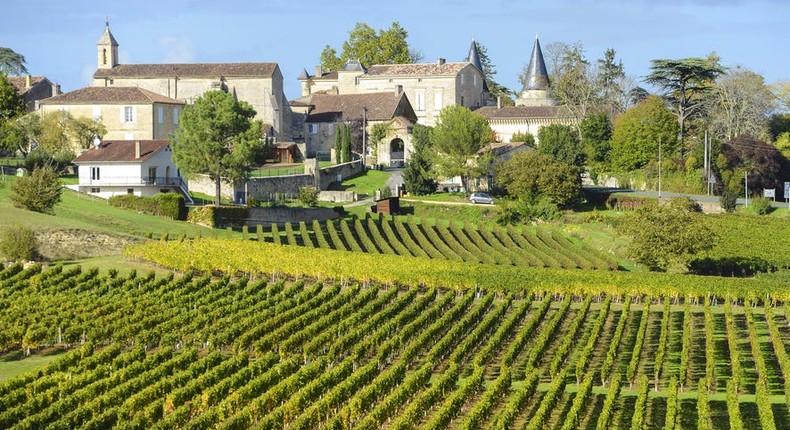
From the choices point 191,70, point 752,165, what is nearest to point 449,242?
point 752,165

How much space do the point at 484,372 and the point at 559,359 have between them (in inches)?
97.8

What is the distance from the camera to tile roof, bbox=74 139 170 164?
6438cm

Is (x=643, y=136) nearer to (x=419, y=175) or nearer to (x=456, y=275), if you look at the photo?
(x=419, y=175)

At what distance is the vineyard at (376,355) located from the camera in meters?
27.1

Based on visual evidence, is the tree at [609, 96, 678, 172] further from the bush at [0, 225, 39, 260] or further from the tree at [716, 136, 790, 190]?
the bush at [0, 225, 39, 260]

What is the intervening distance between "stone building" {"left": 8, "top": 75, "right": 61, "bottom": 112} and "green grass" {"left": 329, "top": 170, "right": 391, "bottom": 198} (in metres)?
23.1

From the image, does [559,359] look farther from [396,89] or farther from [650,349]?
[396,89]

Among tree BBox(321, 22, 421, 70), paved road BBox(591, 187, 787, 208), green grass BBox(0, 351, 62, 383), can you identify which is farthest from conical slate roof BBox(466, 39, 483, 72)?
green grass BBox(0, 351, 62, 383)

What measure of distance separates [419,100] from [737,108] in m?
23.2

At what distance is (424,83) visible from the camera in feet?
311

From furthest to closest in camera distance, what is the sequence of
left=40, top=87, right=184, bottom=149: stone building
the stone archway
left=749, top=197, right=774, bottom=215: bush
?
the stone archway
left=40, top=87, right=184, bottom=149: stone building
left=749, top=197, right=774, bottom=215: bush

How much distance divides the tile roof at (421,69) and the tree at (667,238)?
41436 mm

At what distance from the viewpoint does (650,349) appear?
121 feet

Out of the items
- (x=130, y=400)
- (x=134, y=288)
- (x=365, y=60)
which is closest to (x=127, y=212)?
(x=134, y=288)
